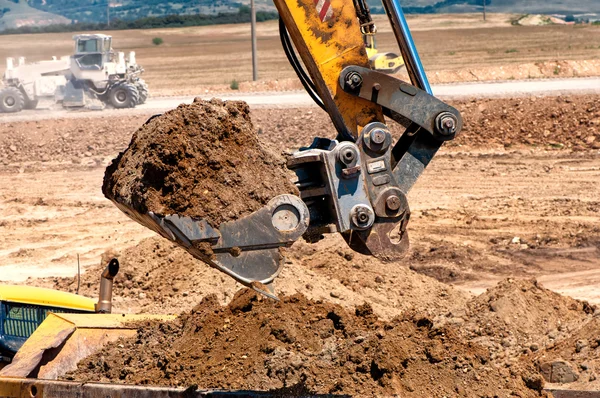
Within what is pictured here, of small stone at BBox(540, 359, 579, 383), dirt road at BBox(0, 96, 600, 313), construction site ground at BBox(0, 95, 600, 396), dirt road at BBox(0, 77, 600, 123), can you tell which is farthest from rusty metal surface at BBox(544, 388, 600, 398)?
dirt road at BBox(0, 77, 600, 123)

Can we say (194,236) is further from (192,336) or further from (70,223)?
(70,223)

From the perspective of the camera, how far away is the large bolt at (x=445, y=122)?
520 centimetres

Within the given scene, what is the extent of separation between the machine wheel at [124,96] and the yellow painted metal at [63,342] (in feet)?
73.1

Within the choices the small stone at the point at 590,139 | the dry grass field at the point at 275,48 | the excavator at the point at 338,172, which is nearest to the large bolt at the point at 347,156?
the excavator at the point at 338,172

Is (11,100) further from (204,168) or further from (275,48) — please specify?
(275,48)

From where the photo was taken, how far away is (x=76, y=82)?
2827cm

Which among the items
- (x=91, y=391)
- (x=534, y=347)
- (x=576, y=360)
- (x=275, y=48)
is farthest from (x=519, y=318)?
(x=275, y=48)

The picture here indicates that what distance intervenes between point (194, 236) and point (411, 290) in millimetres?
4803

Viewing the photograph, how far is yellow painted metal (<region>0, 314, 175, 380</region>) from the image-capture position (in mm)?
5570

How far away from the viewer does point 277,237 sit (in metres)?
4.85

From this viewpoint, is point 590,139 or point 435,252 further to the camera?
point 590,139

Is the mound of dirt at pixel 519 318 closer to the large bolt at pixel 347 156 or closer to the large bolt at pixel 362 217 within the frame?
the large bolt at pixel 362 217

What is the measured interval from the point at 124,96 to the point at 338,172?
942 inches

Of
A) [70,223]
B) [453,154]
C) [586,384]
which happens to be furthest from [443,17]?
[586,384]
